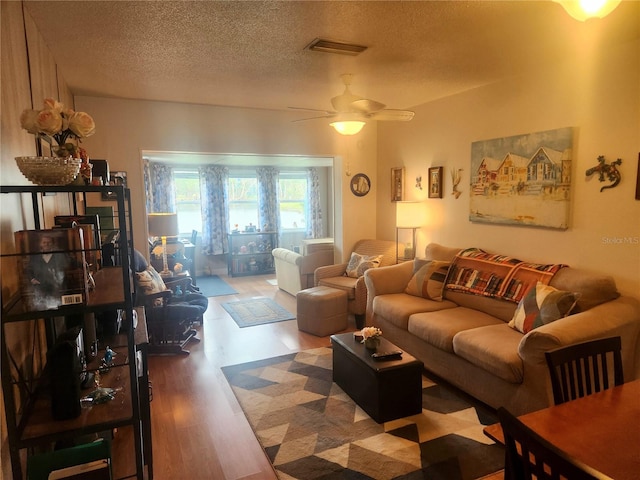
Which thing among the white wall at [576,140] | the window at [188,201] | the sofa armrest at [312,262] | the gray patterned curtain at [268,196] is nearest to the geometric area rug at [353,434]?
the white wall at [576,140]

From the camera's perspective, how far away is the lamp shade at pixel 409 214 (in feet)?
15.8

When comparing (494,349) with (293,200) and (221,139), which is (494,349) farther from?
(293,200)

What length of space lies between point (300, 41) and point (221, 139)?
2350 millimetres

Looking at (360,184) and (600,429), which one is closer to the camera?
(600,429)

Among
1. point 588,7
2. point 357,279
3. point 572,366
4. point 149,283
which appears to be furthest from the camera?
point 357,279

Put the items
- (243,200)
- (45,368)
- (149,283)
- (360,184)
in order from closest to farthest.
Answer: (45,368)
(149,283)
(360,184)
(243,200)

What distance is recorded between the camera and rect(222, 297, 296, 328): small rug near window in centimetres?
509

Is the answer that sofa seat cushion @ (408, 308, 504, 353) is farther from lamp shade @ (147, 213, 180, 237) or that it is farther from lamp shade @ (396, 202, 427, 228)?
lamp shade @ (147, 213, 180, 237)

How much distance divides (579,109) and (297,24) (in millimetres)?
2305

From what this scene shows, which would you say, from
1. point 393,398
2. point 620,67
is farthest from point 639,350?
point 620,67

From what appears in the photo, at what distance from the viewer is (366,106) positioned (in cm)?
320

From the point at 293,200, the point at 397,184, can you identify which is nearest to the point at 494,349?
the point at 397,184

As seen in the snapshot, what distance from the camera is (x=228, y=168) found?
820cm

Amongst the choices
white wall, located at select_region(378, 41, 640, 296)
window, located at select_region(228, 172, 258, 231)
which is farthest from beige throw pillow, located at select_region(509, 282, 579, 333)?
window, located at select_region(228, 172, 258, 231)
